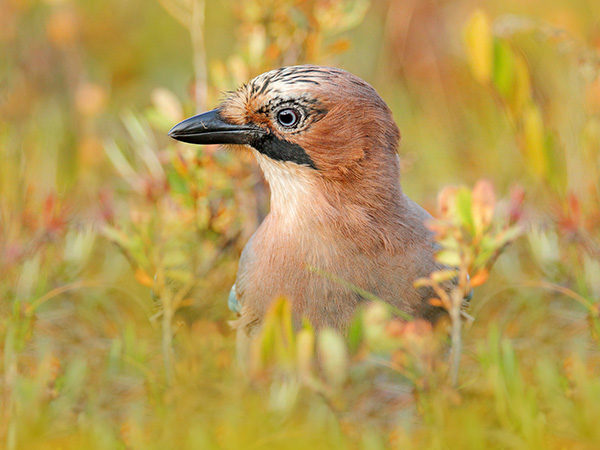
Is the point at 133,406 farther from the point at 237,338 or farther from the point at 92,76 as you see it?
the point at 92,76

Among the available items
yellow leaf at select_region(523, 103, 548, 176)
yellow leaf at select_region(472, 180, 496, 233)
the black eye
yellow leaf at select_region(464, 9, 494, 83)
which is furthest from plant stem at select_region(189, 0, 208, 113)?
yellow leaf at select_region(472, 180, 496, 233)

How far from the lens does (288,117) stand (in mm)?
2211

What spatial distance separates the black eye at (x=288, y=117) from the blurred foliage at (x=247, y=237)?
0.53 m

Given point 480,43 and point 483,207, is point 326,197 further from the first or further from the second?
point 480,43

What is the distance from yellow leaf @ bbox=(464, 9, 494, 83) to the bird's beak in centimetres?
99

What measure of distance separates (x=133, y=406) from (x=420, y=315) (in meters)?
0.92

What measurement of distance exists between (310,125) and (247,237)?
1.11 metres

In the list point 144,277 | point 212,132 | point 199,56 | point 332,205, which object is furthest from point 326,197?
point 199,56

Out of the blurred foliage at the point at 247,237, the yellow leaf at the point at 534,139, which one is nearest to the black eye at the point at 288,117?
the blurred foliage at the point at 247,237

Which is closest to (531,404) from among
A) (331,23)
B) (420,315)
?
(420,315)

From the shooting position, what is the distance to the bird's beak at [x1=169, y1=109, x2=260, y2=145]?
2.28 metres

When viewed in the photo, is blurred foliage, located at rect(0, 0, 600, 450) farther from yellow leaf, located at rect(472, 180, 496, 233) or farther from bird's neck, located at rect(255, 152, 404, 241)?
bird's neck, located at rect(255, 152, 404, 241)

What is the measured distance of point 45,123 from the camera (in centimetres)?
420

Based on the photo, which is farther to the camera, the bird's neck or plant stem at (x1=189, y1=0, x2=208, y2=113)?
plant stem at (x1=189, y1=0, x2=208, y2=113)
